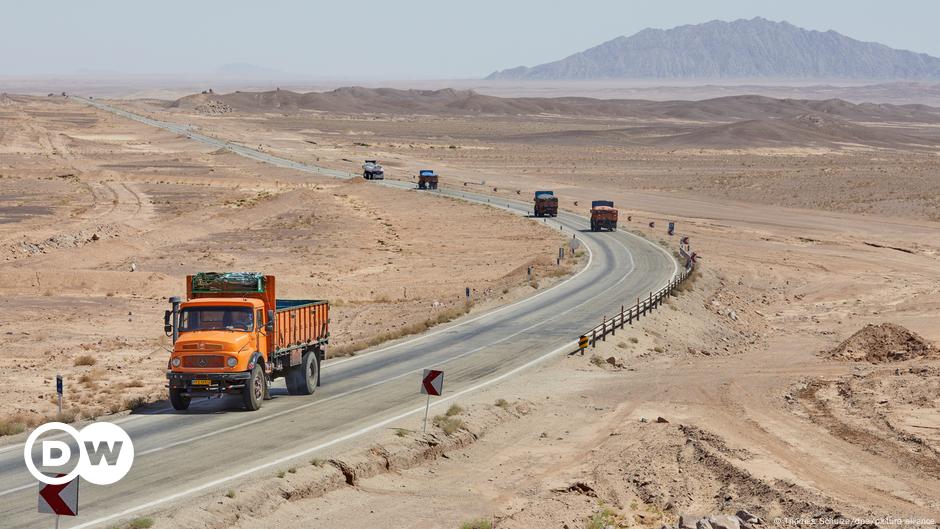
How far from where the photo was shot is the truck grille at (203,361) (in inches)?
1151

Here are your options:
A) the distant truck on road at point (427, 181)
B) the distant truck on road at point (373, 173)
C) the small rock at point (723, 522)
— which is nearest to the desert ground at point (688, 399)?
the small rock at point (723, 522)

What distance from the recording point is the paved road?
22.9 m

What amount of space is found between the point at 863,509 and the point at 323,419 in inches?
555

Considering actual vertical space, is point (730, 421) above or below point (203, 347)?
below

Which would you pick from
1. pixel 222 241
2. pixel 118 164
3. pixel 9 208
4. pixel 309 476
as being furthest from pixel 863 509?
pixel 118 164

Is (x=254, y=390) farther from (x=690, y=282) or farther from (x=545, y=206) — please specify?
(x=545, y=206)

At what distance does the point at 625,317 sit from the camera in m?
50.5

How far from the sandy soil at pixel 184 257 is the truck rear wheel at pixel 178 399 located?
184 cm

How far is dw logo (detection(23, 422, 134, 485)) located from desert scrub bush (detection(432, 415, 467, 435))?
767cm

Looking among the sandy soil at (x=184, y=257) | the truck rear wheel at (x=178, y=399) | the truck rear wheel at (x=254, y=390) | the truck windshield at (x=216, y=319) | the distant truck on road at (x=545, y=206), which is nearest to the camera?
the truck rear wheel at (x=178, y=399)

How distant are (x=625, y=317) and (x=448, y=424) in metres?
22.0

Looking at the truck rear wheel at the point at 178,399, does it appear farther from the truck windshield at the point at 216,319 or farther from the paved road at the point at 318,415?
the truck windshield at the point at 216,319

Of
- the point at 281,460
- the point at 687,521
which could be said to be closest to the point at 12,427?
the point at 281,460

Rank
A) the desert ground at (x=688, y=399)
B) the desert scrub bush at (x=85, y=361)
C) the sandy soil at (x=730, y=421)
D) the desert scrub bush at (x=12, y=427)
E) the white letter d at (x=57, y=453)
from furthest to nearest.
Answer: the desert scrub bush at (x=85, y=361) < the desert scrub bush at (x=12, y=427) < the white letter d at (x=57, y=453) < the sandy soil at (x=730, y=421) < the desert ground at (x=688, y=399)
